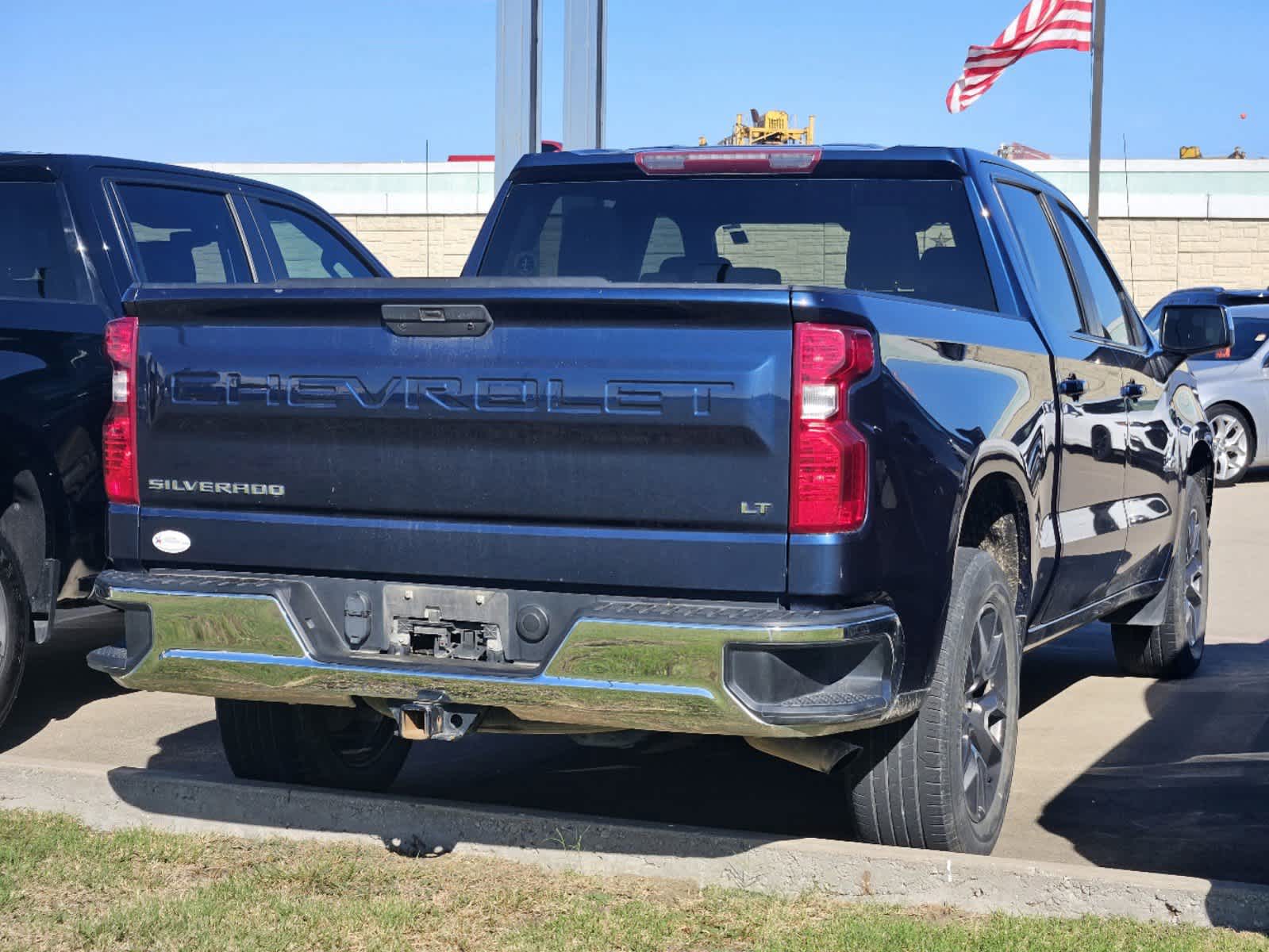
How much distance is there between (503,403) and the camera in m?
4.16

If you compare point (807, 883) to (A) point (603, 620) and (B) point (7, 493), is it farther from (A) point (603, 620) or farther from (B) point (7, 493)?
(B) point (7, 493)

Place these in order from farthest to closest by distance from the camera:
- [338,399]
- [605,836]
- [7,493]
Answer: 1. [7,493]
2. [605,836]
3. [338,399]

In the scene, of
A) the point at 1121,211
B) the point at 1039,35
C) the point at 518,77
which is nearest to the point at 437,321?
the point at 518,77

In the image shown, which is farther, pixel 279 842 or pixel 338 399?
pixel 279 842

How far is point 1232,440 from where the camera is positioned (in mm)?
17188

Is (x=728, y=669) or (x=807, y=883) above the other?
(x=728, y=669)

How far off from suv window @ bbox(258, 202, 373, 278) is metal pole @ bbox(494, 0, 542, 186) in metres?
5.69

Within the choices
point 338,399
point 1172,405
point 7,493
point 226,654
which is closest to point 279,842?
point 226,654

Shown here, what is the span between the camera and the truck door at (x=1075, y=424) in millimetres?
5676

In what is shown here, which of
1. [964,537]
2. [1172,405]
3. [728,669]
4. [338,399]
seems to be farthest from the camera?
[1172,405]

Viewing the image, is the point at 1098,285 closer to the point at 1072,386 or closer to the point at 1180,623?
the point at 1072,386

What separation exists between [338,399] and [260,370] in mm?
240

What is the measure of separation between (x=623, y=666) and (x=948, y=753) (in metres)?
1.01

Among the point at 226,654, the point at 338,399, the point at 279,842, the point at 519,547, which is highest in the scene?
the point at 338,399
